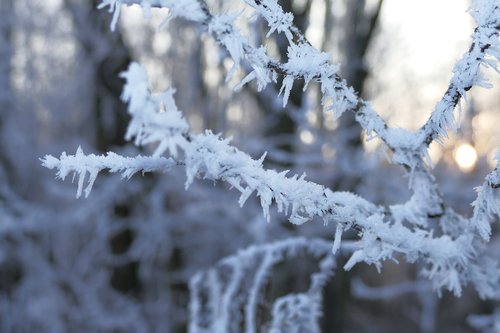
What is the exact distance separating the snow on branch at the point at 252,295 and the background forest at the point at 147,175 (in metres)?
2.37

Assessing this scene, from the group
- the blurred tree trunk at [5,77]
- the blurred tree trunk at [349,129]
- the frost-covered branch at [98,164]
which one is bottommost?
the frost-covered branch at [98,164]

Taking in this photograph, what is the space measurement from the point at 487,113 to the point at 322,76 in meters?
13.0

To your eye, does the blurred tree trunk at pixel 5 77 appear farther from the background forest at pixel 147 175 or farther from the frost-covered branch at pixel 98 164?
the frost-covered branch at pixel 98 164

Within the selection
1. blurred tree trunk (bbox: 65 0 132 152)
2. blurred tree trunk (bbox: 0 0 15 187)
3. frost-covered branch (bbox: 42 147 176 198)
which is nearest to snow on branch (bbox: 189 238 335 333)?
frost-covered branch (bbox: 42 147 176 198)

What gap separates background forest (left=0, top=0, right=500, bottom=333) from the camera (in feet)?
17.5

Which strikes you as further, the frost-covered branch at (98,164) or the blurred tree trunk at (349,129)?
the blurred tree trunk at (349,129)

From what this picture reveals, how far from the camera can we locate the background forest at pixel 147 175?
532 centimetres

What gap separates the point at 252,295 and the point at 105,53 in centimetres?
524

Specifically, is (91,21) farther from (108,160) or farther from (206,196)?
(108,160)

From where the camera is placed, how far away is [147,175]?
609cm

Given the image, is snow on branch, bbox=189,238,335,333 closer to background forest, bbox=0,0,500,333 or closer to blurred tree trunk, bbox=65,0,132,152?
background forest, bbox=0,0,500,333

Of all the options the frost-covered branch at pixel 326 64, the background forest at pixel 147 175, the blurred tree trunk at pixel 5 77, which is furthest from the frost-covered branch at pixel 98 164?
the blurred tree trunk at pixel 5 77

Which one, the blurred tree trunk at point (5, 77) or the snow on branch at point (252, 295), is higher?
the blurred tree trunk at point (5, 77)

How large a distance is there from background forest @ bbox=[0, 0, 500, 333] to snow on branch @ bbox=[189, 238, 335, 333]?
7.76 feet
